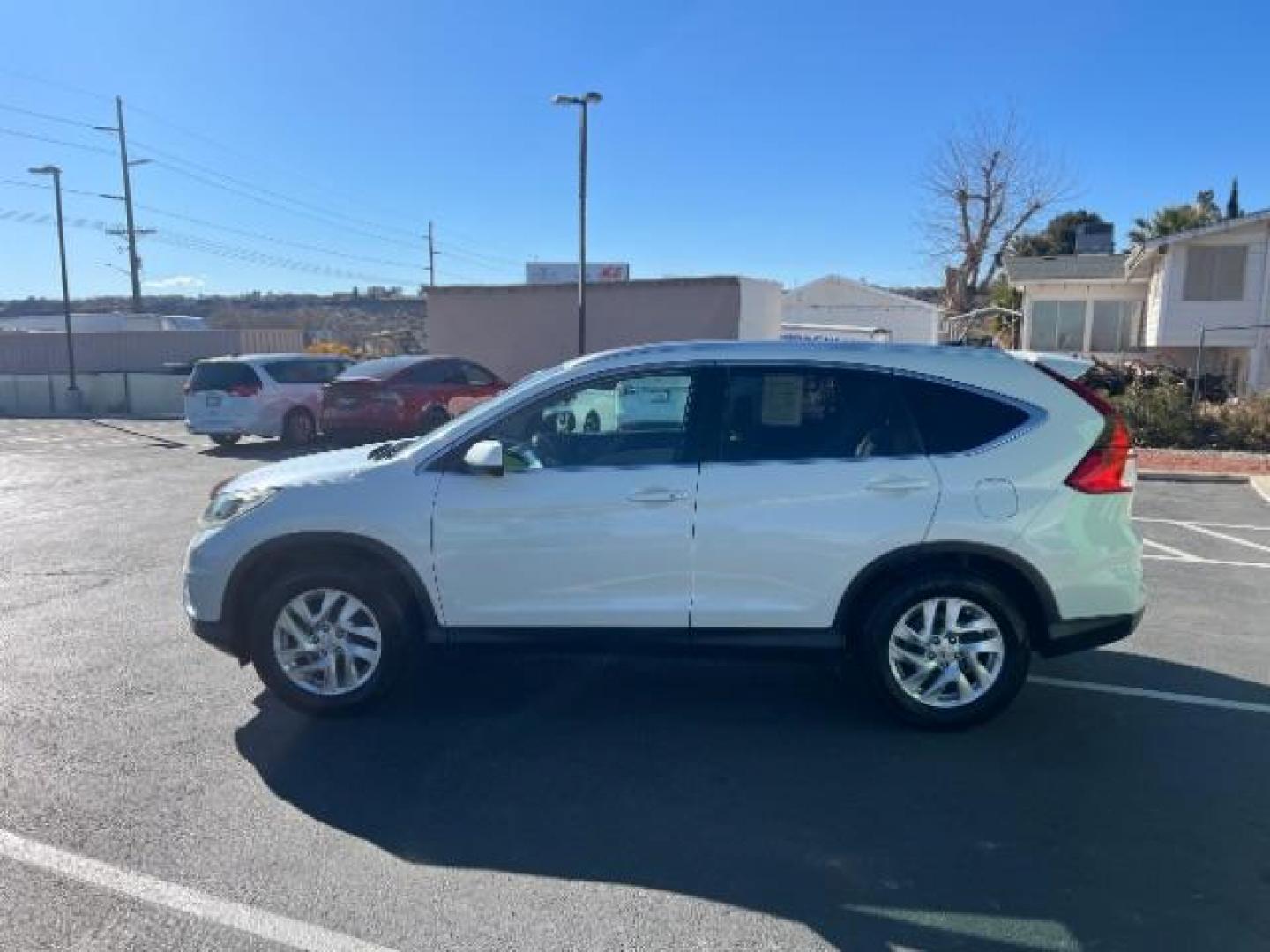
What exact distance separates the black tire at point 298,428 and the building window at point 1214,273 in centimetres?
2301

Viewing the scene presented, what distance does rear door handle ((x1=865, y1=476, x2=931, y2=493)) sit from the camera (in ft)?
12.9

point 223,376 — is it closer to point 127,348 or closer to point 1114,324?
point 127,348

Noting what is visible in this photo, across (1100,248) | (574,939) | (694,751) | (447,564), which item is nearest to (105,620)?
(447,564)

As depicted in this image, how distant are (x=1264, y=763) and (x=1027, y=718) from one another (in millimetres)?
923

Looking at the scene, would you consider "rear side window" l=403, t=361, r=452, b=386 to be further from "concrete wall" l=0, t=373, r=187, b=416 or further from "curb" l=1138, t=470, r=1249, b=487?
"concrete wall" l=0, t=373, r=187, b=416

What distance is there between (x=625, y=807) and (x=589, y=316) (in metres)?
19.4

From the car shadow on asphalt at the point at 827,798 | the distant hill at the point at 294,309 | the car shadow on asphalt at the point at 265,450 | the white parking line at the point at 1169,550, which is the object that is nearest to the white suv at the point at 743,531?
the car shadow on asphalt at the point at 827,798

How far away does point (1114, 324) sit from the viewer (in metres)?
30.4

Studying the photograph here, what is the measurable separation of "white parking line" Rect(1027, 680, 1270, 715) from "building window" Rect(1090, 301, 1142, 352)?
2878 centimetres

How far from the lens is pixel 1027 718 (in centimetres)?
427

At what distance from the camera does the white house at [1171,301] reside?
79.0ft

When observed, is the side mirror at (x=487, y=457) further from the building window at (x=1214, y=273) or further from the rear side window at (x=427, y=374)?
the building window at (x=1214, y=273)

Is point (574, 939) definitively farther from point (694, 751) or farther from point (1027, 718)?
point (1027, 718)

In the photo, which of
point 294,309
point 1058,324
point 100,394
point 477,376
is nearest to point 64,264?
point 100,394
